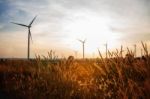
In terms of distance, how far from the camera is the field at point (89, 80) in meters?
6.52

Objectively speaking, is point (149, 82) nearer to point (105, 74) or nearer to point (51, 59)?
point (105, 74)

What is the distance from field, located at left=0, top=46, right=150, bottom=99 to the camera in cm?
652

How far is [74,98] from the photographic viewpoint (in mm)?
10266

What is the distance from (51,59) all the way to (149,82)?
9.01m

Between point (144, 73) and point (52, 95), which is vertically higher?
point (144, 73)

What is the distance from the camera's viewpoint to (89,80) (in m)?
10.1

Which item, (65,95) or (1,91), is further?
(1,91)

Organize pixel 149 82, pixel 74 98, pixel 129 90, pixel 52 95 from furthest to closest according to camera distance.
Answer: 1. pixel 52 95
2. pixel 74 98
3. pixel 129 90
4. pixel 149 82

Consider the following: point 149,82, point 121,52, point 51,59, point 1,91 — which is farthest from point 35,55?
point 149,82

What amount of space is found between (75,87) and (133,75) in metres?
4.07

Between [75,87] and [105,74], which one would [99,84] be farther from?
[75,87]

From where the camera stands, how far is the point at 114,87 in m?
7.52

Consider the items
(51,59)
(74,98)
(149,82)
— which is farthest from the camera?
(51,59)

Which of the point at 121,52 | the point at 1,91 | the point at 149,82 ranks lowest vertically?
the point at 1,91
